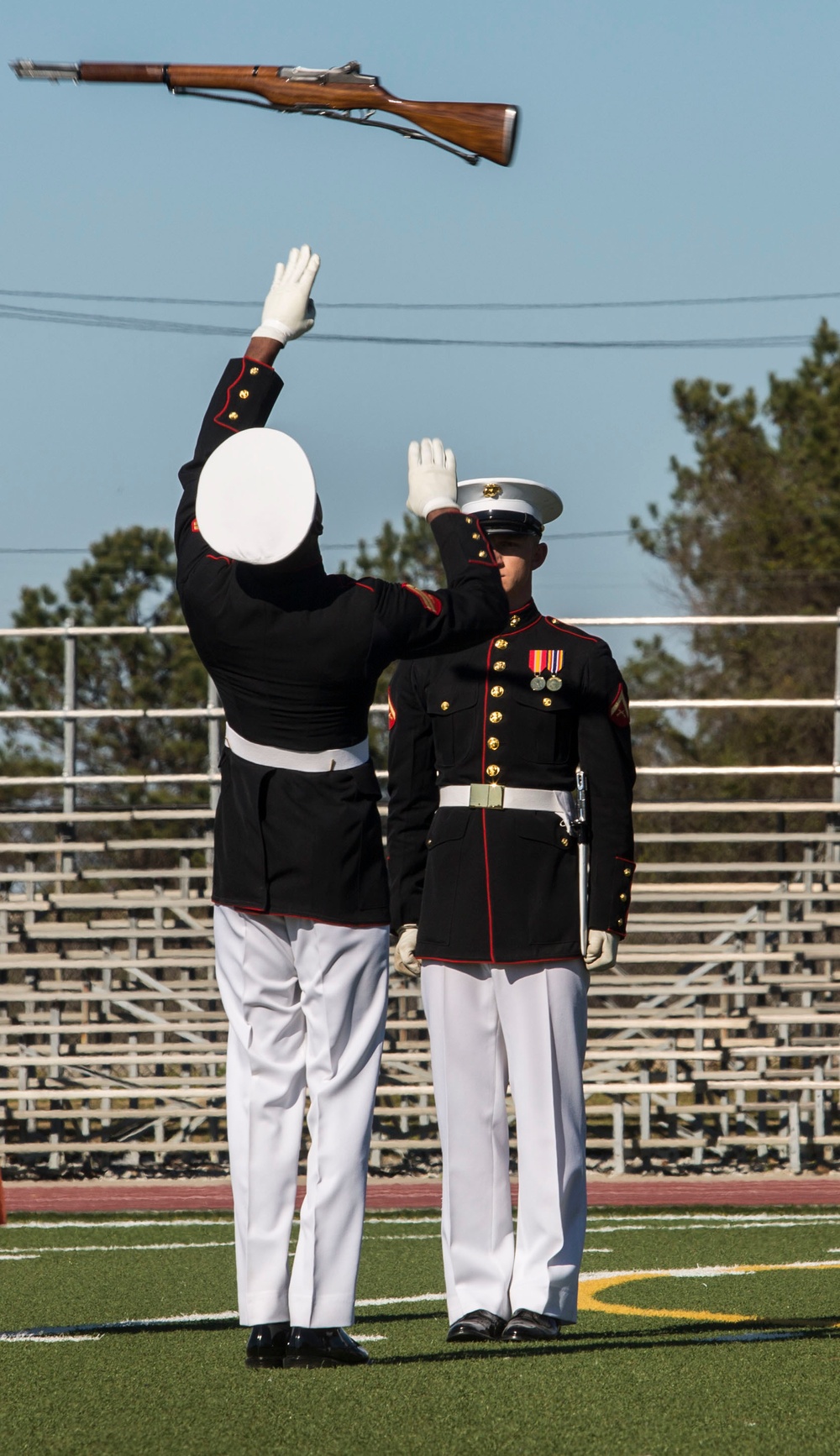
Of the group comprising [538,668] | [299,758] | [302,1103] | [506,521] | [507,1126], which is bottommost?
[507,1126]

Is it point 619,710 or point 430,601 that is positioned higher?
point 430,601

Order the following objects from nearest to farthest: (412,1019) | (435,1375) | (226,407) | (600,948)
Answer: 1. (435,1375)
2. (226,407)
3. (600,948)
4. (412,1019)

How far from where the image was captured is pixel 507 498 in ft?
15.8

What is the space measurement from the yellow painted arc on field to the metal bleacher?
5052 millimetres

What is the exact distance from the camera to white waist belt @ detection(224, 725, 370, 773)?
153 inches

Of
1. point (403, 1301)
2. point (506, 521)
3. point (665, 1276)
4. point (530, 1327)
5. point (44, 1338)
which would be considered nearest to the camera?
point (530, 1327)

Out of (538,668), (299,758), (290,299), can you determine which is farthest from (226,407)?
(538,668)

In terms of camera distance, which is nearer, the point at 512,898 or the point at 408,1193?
the point at 512,898

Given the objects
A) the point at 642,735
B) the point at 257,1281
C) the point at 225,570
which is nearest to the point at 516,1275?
the point at 257,1281

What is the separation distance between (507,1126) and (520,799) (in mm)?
763

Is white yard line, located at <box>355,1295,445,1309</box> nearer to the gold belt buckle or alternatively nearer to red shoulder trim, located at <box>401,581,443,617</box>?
the gold belt buckle

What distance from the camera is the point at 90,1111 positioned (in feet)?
41.0

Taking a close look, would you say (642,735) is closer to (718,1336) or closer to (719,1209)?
(719,1209)

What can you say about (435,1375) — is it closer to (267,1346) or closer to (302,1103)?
(267,1346)
